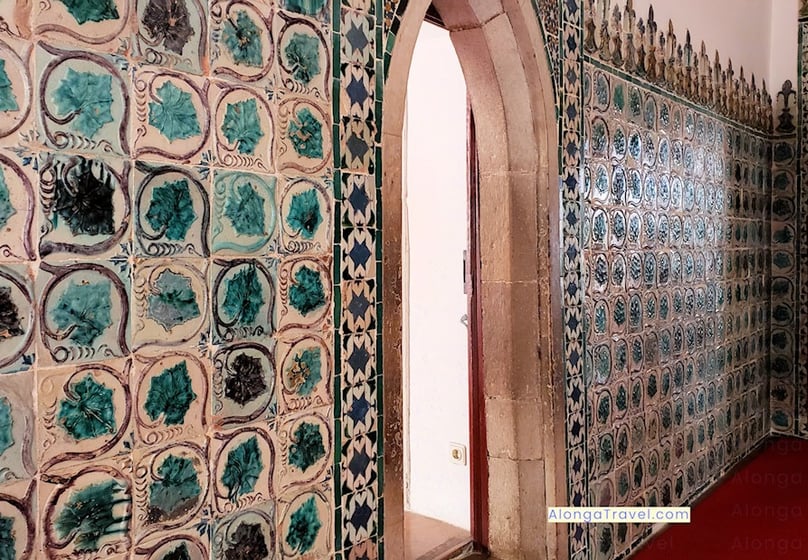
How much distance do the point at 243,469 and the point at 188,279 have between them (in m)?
0.37

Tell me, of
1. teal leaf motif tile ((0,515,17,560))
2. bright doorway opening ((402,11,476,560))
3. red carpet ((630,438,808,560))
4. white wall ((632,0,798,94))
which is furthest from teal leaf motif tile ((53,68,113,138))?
red carpet ((630,438,808,560))

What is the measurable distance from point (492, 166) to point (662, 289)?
1081 mm

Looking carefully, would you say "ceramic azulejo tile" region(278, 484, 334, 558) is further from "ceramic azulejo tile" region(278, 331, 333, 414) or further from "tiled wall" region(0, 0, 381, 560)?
"ceramic azulejo tile" region(278, 331, 333, 414)

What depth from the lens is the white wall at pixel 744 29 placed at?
2.91 meters

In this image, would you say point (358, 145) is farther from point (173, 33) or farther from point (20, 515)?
point (20, 515)

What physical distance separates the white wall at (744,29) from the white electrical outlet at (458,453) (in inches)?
73.2

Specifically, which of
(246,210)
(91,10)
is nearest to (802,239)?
(246,210)

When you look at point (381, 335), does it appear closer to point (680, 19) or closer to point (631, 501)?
point (631, 501)

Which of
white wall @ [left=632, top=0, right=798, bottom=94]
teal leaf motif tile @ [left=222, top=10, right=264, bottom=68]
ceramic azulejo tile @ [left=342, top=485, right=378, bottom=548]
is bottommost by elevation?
ceramic azulejo tile @ [left=342, top=485, right=378, bottom=548]

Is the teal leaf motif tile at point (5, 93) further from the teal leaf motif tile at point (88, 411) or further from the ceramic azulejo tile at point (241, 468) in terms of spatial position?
the ceramic azulejo tile at point (241, 468)

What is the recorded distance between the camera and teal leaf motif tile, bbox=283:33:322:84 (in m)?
1.31

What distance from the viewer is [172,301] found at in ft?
3.72

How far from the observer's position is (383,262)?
5.00 ft

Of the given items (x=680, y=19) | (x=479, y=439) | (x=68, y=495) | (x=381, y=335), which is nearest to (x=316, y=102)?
(x=381, y=335)
